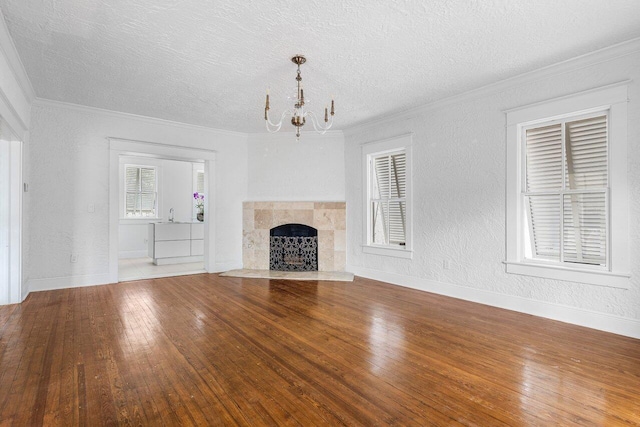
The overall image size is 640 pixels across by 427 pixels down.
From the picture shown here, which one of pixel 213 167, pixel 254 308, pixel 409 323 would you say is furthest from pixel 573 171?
pixel 213 167

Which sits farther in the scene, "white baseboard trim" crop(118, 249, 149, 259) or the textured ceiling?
"white baseboard trim" crop(118, 249, 149, 259)

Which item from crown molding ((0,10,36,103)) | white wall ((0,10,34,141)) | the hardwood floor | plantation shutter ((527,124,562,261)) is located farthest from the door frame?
plantation shutter ((527,124,562,261))

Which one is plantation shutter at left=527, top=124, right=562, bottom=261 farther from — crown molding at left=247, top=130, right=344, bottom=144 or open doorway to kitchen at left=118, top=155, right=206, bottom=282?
open doorway to kitchen at left=118, top=155, right=206, bottom=282

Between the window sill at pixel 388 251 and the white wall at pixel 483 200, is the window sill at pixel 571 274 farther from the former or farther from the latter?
the window sill at pixel 388 251

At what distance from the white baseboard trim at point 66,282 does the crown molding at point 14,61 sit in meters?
2.45

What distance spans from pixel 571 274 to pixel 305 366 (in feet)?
9.53

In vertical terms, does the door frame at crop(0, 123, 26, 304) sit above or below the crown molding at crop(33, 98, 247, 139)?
below

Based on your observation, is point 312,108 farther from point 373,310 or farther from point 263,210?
point 373,310

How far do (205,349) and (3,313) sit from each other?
2.67 m

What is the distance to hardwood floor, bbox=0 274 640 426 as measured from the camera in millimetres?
1859

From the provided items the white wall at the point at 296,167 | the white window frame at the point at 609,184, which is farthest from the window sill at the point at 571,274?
the white wall at the point at 296,167

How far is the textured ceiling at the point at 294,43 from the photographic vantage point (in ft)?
8.41

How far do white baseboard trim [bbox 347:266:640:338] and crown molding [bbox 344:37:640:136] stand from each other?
2433 millimetres

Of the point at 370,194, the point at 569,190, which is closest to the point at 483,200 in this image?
the point at 569,190
